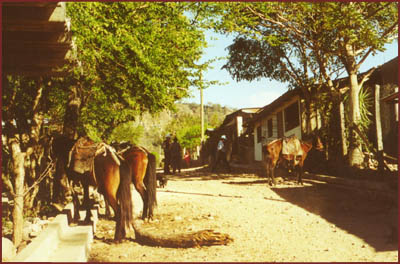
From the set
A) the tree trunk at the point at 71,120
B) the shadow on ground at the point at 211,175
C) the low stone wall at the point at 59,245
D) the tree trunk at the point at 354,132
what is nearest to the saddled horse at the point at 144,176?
the low stone wall at the point at 59,245

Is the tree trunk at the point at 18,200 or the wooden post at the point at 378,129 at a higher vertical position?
the wooden post at the point at 378,129

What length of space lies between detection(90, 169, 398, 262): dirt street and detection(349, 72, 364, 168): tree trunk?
2.72m

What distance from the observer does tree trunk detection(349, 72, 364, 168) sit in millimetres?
15000

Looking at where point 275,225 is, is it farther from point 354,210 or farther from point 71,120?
point 71,120

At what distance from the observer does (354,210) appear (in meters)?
9.52

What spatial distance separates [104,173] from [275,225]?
342 cm

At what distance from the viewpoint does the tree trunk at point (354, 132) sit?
15.0 metres

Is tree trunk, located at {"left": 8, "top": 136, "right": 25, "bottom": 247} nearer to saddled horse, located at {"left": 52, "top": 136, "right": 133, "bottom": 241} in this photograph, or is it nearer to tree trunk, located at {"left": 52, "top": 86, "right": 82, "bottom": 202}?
saddled horse, located at {"left": 52, "top": 136, "right": 133, "bottom": 241}

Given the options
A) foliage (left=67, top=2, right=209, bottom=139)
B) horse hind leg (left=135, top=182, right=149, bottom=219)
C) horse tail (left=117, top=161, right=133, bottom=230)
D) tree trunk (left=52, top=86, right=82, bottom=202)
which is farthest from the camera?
tree trunk (left=52, top=86, right=82, bottom=202)

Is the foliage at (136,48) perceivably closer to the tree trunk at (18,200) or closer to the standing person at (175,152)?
the tree trunk at (18,200)

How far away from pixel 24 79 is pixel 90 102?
386cm

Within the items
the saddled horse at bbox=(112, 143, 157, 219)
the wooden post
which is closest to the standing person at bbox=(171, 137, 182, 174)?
the wooden post

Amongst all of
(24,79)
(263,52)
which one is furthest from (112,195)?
(263,52)

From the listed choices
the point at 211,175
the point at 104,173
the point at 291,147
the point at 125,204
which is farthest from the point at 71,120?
the point at 211,175
